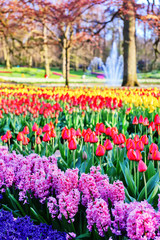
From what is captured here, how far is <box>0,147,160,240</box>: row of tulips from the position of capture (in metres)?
1.44

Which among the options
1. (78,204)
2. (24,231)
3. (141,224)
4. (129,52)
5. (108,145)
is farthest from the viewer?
(129,52)

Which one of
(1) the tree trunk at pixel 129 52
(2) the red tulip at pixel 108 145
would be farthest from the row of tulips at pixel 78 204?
(1) the tree trunk at pixel 129 52

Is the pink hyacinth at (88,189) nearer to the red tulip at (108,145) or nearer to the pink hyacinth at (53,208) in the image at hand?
the pink hyacinth at (53,208)

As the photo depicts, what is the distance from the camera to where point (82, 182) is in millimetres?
1941

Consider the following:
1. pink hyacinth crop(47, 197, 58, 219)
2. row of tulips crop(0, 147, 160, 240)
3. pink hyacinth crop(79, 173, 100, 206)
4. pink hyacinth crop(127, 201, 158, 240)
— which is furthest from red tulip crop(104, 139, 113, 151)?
pink hyacinth crop(127, 201, 158, 240)

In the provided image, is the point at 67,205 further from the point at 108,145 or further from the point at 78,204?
the point at 108,145

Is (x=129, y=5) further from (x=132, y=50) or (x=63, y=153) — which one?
(x=63, y=153)

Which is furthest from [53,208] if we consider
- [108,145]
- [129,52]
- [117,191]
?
[129,52]

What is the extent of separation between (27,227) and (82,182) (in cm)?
45

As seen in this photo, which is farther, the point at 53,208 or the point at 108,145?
the point at 108,145

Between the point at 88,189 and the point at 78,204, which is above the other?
the point at 88,189

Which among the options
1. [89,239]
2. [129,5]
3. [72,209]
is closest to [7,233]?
[72,209]

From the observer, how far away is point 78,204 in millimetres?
1984

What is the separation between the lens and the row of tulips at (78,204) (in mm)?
1442
